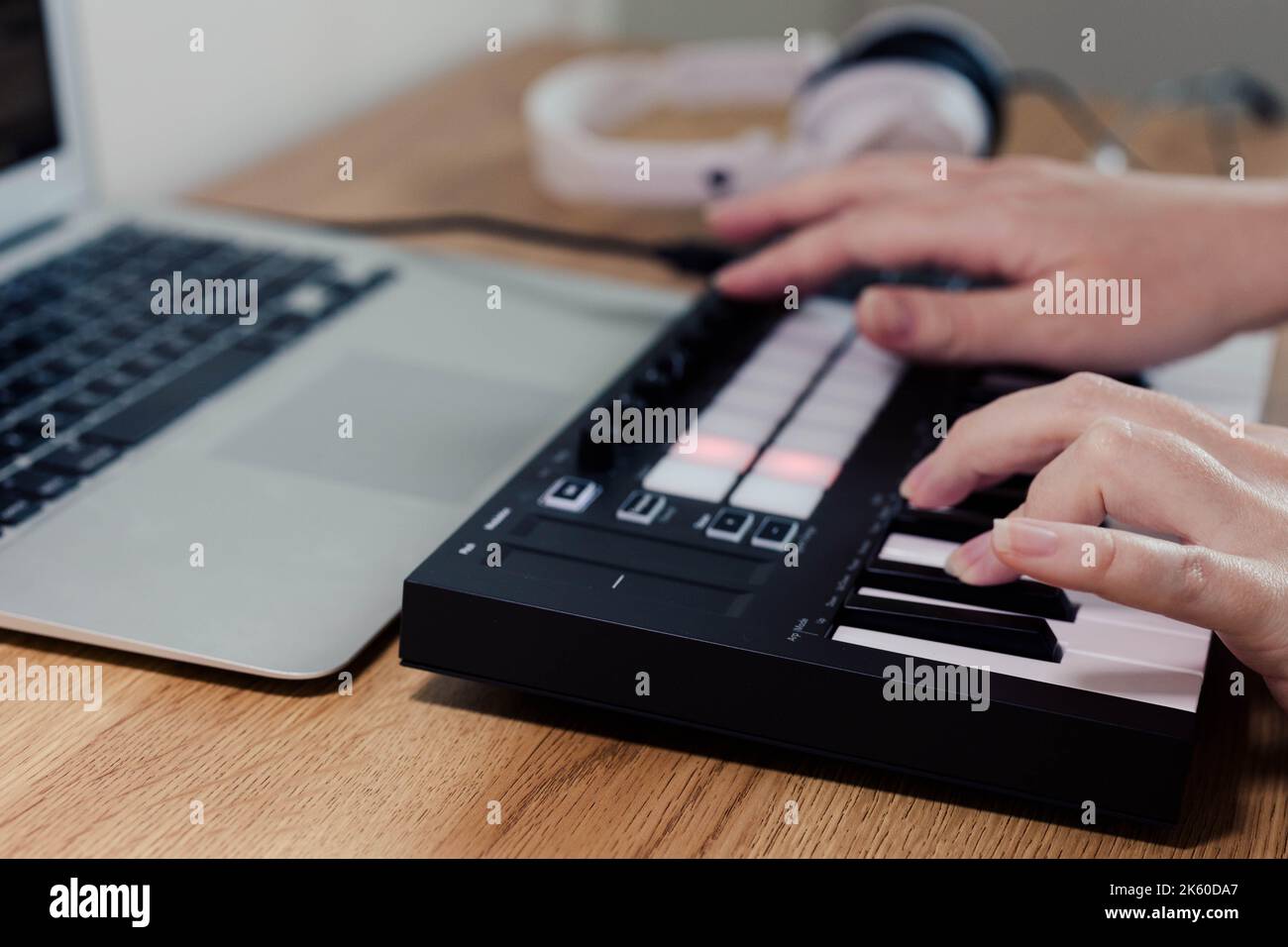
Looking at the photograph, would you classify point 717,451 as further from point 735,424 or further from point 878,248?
point 878,248

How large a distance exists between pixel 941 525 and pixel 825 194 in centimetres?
36

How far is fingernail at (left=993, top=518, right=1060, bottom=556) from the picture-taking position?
0.45 meters

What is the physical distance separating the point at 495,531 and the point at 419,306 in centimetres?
32

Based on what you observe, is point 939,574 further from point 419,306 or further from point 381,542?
point 419,306

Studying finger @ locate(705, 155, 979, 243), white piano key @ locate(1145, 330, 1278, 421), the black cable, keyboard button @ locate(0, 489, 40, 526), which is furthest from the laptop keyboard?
white piano key @ locate(1145, 330, 1278, 421)

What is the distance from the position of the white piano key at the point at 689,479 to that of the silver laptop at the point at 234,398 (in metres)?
0.09

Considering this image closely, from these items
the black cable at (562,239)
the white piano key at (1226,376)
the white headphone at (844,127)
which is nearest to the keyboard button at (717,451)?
the white piano key at (1226,376)

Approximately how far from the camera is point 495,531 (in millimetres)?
499

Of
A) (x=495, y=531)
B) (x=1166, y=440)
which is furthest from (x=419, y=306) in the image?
(x=1166, y=440)

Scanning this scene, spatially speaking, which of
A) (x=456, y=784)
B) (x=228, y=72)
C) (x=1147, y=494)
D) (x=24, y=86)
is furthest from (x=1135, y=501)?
(x=228, y=72)

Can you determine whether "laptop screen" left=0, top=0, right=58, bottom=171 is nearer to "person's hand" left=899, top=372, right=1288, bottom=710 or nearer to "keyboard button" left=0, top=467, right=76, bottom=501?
"keyboard button" left=0, top=467, right=76, bottom=501

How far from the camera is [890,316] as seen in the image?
2.19ft

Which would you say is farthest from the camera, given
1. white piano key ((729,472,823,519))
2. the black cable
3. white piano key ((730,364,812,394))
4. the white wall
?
the white wall

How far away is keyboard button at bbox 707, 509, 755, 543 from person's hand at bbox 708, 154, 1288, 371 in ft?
0.63
